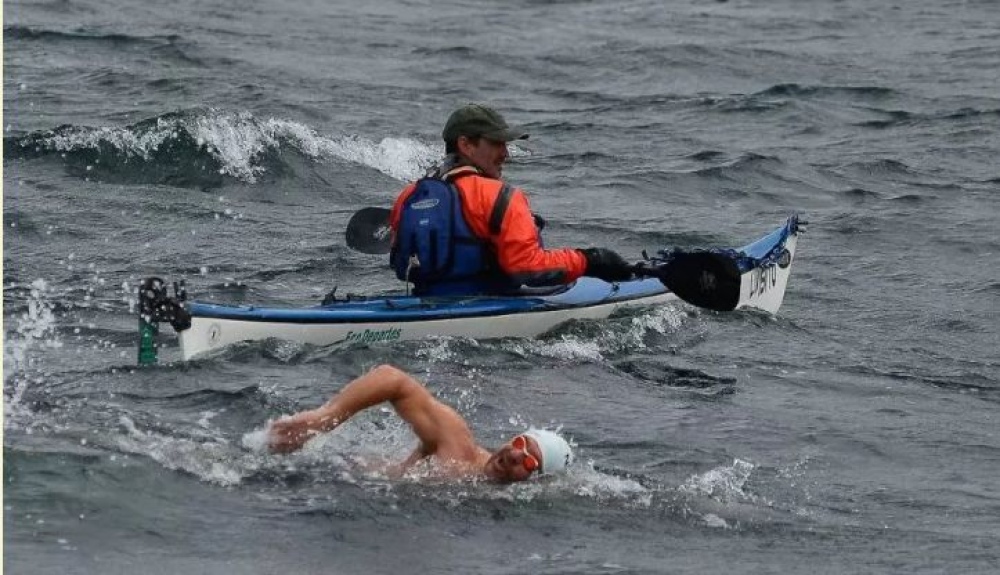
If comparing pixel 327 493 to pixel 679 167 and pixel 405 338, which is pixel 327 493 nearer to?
pixel 405 338

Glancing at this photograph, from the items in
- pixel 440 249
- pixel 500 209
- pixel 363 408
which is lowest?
pixel 363 408

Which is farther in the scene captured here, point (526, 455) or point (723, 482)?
point (723, 482)

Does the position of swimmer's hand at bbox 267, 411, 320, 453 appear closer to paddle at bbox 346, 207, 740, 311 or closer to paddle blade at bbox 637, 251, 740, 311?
paddle at bbox 346, 207, 740, 311

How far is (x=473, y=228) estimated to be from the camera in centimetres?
945

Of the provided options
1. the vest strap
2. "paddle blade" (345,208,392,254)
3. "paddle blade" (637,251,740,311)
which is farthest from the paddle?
the vest strap

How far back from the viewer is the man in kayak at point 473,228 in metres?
9.39

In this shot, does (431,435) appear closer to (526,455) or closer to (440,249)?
(526,455)

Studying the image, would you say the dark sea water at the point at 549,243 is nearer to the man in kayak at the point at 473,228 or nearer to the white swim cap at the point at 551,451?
the white swim cap at the point at 551,451

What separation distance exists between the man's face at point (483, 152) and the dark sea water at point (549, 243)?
0.99 m

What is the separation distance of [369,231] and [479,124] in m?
1.24

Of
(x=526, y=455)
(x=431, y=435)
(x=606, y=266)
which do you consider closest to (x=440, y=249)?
(x=606, y=266)

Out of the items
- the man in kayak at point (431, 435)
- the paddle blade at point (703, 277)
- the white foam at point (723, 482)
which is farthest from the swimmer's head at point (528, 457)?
the paddle blade at point (703, 277)

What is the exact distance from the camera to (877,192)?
15.5m

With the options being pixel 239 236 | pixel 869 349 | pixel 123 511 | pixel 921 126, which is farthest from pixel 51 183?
pixel 921 126
